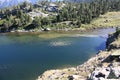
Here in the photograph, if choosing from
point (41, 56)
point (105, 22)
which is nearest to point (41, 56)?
point (41, 56)

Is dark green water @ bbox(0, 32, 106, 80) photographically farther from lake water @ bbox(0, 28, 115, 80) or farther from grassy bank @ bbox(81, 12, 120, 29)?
grassy bank @ bbox(81, 12, 120, 29)

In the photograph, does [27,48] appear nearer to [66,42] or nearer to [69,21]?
[66,42]

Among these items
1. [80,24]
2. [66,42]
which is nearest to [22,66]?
[66,42]

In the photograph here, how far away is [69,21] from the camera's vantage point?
7653 inches

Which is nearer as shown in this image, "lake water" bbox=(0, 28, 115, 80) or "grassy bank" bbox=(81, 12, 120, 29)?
"lake water" bbox=(0, 28, 115, 80)

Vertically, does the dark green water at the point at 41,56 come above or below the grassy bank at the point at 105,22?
above

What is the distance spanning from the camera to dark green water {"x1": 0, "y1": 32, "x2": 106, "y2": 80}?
81450mm

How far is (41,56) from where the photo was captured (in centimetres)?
10200

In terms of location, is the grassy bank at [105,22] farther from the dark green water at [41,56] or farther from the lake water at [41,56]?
the dark green water at [41,56]

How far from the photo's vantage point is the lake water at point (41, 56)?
81500 millimetres

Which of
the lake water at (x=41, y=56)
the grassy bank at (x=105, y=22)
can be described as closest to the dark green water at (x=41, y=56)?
the lake water at (x=41, y=56)

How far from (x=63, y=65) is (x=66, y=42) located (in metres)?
44.5

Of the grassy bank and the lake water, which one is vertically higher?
the lake water

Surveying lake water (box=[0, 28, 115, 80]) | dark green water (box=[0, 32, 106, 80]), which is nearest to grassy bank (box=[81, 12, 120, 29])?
lake water (box=[0, 28, 115, 80])
